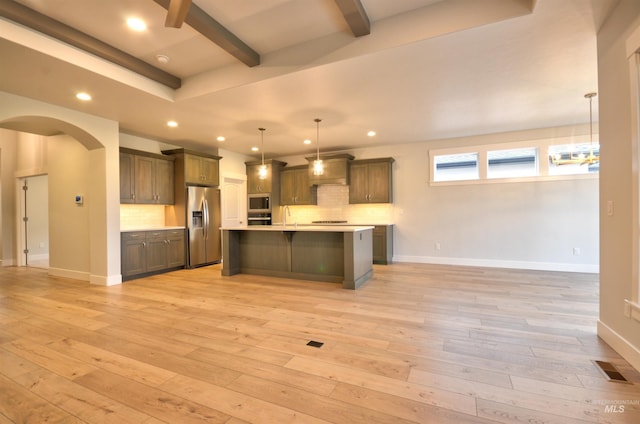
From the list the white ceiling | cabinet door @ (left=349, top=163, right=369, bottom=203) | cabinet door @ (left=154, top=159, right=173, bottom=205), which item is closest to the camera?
the white ceiling

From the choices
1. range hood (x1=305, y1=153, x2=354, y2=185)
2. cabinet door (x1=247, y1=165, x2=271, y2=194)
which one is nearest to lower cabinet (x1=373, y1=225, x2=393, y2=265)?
range hood (x1=305, y1=153, x2=354, y2=185)

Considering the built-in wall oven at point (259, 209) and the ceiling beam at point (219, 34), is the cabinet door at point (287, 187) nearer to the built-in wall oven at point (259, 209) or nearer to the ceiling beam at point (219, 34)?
the built-in wall oven at point (259, 209)

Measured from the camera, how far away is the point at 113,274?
4.70m

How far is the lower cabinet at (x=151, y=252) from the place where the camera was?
499cm

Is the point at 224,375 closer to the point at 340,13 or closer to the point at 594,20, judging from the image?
the point at 340,13

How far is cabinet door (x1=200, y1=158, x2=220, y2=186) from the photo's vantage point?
639 centimetres

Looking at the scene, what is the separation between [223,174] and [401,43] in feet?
17.6

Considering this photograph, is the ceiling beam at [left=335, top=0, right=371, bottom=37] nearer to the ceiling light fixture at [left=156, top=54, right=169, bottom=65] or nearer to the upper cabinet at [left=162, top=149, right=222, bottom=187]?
the ceiling light fixture at [left=156, top=54, right=169, bottom=65]

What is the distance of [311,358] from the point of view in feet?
7.23

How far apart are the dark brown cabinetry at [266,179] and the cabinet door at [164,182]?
203 cm

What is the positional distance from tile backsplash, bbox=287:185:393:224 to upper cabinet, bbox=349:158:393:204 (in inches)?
12.2

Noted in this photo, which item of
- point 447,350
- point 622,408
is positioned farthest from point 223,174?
Result: point 622,408

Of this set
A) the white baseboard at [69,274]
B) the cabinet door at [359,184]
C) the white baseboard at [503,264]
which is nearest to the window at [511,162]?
the cabinet door at [359,184]

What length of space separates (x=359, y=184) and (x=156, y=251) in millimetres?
4491
